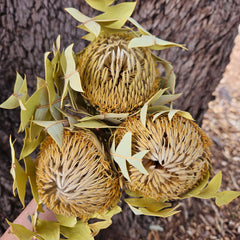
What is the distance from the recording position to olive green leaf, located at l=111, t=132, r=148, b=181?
1.36ft

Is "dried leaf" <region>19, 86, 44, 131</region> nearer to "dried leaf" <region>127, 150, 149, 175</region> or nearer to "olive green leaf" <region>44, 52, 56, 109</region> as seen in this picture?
"olive green leaf" <region>44, 52, 56, 109</region>

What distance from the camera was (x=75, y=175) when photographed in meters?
0.42

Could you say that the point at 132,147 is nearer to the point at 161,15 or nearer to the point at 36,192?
the point at 36,192

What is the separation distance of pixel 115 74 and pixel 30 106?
0.14m

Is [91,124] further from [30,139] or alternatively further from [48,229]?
[48,229]

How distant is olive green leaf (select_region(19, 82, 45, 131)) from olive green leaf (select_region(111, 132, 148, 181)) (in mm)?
148

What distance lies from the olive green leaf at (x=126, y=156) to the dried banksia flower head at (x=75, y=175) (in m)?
0.02

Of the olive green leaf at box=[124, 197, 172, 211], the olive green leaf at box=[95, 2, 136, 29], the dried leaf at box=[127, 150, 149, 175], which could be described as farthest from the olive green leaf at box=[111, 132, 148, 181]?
the olive green leaf at box=[95, 2, 136, 29]

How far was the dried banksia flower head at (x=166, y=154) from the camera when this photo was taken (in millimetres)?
433

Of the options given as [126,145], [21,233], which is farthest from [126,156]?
[21,233]

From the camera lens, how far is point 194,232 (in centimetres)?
115

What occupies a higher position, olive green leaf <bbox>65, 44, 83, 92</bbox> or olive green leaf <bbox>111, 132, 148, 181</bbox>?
olive green leaf <bbox>65, 44, 83, 92</bbox>

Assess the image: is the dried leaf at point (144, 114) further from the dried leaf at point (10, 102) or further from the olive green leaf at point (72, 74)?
the dried leaf at point (10, 102)

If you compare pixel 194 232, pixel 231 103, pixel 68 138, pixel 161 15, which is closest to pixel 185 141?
pixel 68 138
